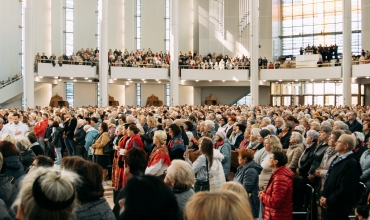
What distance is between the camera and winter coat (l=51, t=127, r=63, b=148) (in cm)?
1305

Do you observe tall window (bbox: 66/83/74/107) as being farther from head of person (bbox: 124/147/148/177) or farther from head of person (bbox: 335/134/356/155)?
head of person (bbox: 335/134/356/155)

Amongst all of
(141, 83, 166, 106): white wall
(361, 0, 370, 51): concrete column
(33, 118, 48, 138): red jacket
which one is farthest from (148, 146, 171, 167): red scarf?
(361, 0, 370, 51): concrete column

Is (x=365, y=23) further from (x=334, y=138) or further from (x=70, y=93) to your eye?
(x=334, y=138)

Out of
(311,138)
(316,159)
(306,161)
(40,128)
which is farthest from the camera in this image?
(40,128)

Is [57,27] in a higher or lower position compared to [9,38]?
higher

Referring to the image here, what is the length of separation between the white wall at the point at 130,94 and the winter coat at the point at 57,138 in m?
23.9

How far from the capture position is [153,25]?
38750mm

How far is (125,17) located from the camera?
37.7 m

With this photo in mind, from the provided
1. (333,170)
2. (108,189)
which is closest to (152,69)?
(108,189)

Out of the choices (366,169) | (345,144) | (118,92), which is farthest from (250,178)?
(118,92)

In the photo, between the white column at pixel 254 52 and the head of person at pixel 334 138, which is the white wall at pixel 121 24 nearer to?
the white column at pixel 254 52

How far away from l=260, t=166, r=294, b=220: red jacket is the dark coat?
59cm

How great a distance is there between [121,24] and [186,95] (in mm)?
7896

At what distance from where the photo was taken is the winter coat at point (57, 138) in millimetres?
13047
